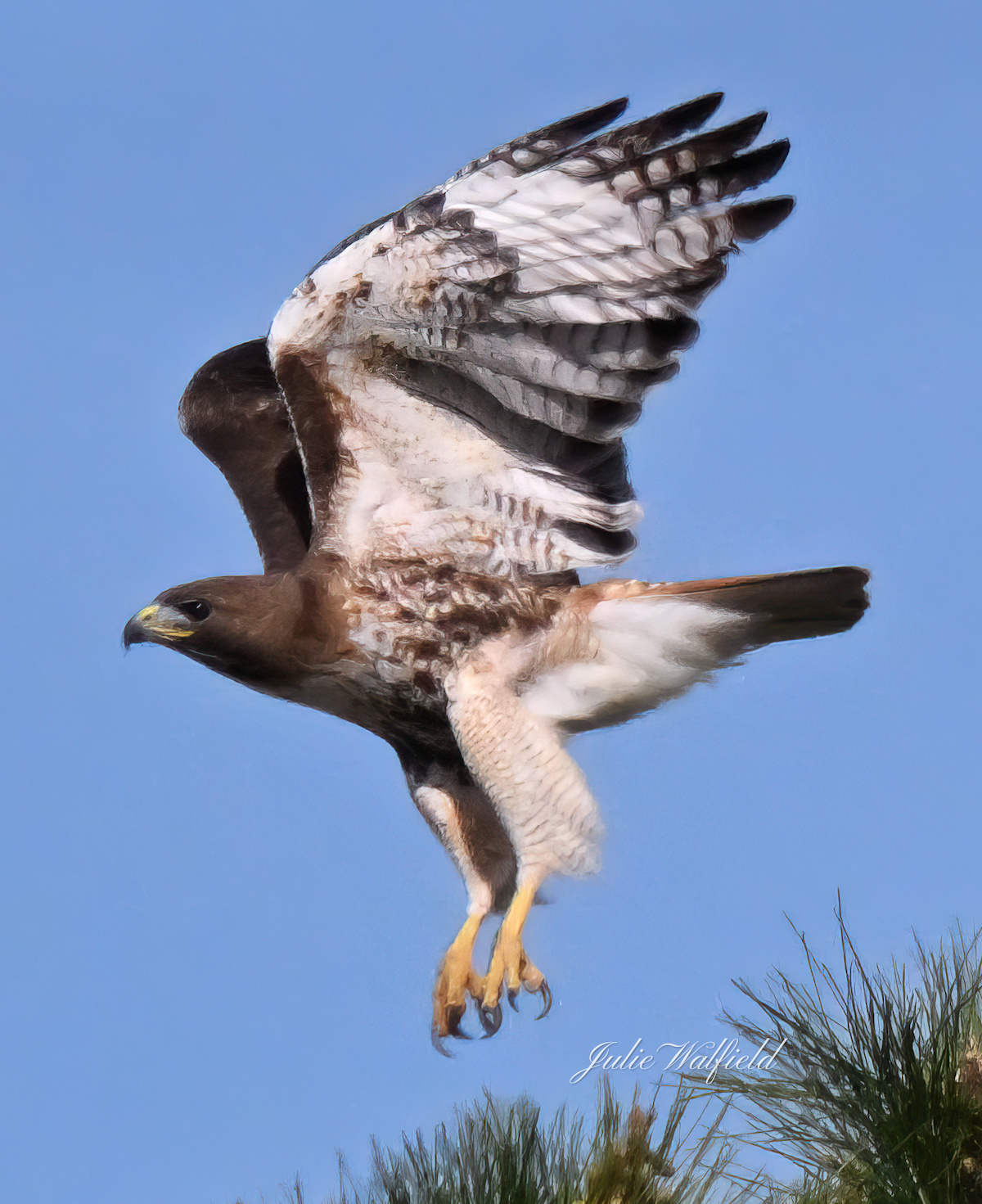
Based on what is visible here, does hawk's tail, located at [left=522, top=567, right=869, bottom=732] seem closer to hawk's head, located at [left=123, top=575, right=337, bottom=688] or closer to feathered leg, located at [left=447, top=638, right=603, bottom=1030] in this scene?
feathered leg, located at [left=447, top=638, right=603, bottom=1030]

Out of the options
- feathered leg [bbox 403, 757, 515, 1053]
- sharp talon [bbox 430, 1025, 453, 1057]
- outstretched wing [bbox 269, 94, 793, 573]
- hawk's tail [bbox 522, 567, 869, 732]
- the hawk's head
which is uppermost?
outstretched wing [bbox 269, 94, 793, 573]

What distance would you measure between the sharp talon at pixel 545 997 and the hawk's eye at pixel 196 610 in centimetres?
131

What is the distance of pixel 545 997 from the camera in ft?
11.4

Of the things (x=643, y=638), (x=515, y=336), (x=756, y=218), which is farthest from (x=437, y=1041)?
(x=756, y=218)

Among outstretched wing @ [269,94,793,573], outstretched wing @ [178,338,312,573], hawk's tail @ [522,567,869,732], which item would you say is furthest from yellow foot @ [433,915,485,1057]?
outstretched wing @ [178,338,312,573]

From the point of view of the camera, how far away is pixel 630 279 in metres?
3.25

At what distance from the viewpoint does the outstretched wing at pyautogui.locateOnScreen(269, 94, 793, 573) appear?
3.17m

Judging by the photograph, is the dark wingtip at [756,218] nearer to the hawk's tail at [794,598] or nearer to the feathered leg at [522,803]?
the hawk's tail at [794,598]

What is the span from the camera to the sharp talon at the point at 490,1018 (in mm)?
3461

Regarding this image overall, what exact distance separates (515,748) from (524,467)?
75cm

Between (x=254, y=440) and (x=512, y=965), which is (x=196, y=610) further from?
(x=512, y=965)

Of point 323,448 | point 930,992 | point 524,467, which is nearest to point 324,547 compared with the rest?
point 323,448

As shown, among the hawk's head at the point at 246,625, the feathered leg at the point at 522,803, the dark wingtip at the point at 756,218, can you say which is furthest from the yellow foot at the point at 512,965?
the dark wingtip at the point at 756,218

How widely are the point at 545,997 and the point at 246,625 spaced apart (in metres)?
1.24
